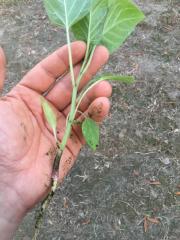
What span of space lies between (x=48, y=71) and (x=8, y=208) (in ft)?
1.69

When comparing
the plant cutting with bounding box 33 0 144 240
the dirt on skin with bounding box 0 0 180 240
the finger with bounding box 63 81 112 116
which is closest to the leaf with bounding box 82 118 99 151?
the plant cutting with bounding box 33 0 144 240

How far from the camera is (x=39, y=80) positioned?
157 cm

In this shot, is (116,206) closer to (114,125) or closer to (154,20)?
(114,125)

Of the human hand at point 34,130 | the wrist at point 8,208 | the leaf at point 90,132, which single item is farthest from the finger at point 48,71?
the wrist at point 8,208

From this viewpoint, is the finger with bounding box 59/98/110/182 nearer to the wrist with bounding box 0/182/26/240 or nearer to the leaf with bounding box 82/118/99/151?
the leaf with bounding box 82/118/99/151

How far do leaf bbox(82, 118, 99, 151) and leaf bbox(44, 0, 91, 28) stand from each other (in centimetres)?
39

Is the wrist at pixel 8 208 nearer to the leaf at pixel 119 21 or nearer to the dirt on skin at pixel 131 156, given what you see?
the dirt on skin at pixel 131 156

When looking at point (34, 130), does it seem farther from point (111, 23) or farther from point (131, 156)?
point (131, 156)

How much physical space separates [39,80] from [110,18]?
0.34 metres

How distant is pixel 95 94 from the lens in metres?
1.54

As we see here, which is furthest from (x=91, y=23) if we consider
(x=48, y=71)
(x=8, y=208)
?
(x=8, y=208)

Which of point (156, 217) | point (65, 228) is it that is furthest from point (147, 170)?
point (65, 228)

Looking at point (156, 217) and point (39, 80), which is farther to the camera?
point (156, 217)

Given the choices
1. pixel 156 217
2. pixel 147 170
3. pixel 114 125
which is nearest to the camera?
pixel 156 217
